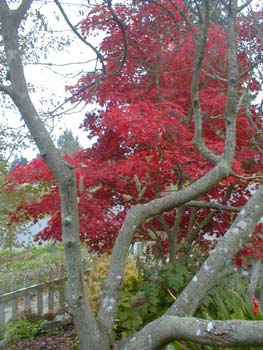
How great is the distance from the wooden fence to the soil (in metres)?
0.49

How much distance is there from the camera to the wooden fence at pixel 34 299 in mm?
5434

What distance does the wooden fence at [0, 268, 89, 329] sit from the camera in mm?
5434

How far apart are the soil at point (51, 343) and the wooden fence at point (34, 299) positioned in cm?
49

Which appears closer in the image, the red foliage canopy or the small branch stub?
the small branch stub

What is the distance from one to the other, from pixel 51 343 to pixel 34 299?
5.58 feet

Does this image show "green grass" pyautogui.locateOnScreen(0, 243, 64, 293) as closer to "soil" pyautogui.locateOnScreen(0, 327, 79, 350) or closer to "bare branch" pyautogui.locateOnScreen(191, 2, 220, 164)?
"soil" pyautogui.locateOnScreen(0, 327, 79, 350)

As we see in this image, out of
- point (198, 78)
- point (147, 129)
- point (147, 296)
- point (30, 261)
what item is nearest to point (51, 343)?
point (147, 296)

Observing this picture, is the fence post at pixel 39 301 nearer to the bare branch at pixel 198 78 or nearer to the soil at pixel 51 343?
the soil at pixel 51 343

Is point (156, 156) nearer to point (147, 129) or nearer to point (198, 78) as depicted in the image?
point (147, 129)

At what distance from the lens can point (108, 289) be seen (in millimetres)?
2896

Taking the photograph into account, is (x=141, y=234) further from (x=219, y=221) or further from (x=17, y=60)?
(x=17, y=60)

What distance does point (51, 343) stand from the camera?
488cm

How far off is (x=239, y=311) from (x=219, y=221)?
165cm

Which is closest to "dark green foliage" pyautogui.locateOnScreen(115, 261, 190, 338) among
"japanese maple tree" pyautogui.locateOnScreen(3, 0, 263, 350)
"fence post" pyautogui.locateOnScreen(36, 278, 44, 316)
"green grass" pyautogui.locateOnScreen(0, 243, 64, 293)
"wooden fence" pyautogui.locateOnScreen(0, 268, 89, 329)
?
"japanese maple tree" pyautogui.locateOnScreen(3, 0, 263, 350)
